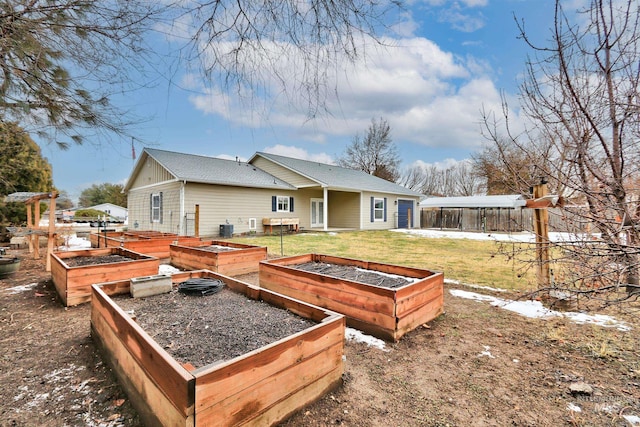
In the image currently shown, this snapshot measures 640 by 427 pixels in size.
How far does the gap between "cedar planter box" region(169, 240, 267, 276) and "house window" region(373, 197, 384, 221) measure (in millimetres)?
12529

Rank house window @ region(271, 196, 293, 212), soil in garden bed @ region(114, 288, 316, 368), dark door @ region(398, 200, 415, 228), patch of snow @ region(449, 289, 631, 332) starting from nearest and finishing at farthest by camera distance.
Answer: soil in garden bed @ region(114, 288, 316, 368), patch of snow @ region(449, 289, 631, 332), house window @ region(271, 196, 293, 212), dark door @ region(398, 200, 415, 228)

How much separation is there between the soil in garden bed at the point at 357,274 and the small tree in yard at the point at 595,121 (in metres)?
1.92

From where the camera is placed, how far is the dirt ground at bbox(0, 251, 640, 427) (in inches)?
77.4

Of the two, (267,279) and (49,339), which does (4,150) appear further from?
(267,279)

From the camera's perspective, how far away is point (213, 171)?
1432 cm

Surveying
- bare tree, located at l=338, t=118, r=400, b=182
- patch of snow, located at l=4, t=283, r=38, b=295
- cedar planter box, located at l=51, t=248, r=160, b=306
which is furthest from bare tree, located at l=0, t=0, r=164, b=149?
bare tree, located at l=338, t=118, r=400, b=182

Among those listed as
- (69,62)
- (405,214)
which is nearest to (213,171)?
(69,62)

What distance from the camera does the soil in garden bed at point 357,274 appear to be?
3895 millimetres

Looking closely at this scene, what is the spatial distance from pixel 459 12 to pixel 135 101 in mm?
3241

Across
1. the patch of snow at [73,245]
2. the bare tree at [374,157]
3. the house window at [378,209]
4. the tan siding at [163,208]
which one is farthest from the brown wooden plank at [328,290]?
the bare tree at [374,157]

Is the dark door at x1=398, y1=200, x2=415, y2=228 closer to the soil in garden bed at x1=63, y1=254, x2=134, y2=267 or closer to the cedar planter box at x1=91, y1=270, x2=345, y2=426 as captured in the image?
the soil in garden bed at x1=63, y1=254, x2=134, y2=267

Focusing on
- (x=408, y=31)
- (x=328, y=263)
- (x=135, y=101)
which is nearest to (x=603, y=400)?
(x=408, y=31)

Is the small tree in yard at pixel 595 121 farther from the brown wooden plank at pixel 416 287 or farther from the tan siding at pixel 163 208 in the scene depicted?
the tan siding at pixel 163 208

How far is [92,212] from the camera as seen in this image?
28.5 m
